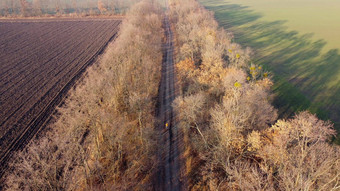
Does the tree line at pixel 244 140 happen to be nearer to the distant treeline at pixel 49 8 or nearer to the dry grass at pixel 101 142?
the dry grass at pixel 101 142

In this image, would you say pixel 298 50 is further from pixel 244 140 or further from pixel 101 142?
pixel 101 142

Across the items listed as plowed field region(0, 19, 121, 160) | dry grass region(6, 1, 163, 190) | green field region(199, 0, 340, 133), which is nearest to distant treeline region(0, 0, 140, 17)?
plowed field region(0, 19, 121, 160)

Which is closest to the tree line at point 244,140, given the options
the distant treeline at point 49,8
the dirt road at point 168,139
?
the dirt road at point 168,139

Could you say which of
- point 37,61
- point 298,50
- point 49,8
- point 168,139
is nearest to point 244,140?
point 168,139

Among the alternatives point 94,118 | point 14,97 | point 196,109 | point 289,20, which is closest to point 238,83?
point 196,109

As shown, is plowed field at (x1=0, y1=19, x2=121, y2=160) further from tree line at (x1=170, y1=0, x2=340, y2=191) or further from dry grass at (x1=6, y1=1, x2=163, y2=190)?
tree line at (x1=170, y1=0, x2=340, y2=191)

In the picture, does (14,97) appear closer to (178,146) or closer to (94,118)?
(94,118)

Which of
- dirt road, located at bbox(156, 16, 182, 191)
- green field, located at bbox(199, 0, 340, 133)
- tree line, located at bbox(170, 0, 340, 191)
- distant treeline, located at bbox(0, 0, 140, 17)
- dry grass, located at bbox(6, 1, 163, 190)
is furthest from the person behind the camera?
distant treeline, located at bbox(0, 0, 140, 17)
